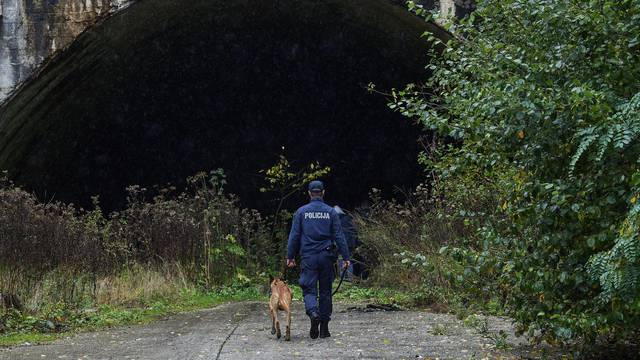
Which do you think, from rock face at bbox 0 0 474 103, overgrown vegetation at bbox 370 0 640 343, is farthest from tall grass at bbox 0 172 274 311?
overgrown vegetation at bbox 370 0 640 343

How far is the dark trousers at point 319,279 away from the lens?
7.95 m

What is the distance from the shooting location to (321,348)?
7418 mm

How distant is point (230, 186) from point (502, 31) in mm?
12754

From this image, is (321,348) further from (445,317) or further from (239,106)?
(239,106)

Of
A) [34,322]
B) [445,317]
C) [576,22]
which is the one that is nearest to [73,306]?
[34,322]

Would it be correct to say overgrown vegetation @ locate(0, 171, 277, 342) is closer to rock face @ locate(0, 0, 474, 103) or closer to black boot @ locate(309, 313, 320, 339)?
rock face @ locate(0, 0, 474, 103)

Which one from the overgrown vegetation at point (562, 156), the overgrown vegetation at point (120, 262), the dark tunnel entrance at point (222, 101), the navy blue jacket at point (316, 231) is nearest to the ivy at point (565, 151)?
the overgrown vegetation at point (562, 156)

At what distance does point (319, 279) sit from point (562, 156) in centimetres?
306

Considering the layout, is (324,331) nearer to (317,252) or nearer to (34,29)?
(317,252)

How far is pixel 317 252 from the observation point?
7.99 meters

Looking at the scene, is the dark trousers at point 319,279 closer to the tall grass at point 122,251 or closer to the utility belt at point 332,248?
the utility belt at point 332,248

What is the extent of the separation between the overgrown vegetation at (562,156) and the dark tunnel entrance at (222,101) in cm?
753

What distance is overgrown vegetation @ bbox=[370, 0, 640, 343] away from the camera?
494 cm

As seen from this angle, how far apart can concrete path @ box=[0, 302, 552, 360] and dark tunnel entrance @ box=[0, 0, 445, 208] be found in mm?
4915
